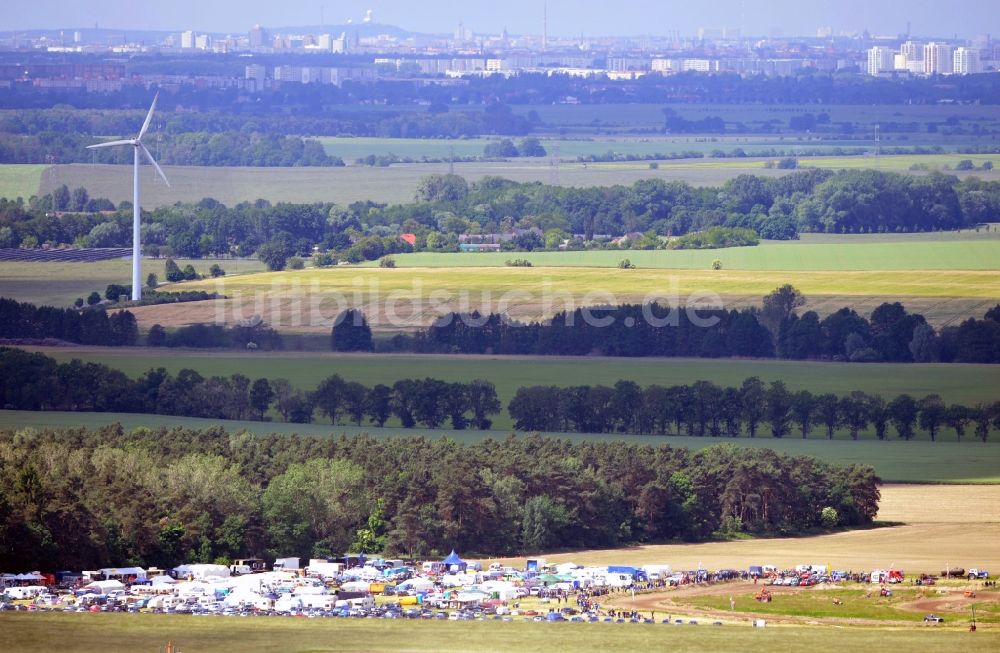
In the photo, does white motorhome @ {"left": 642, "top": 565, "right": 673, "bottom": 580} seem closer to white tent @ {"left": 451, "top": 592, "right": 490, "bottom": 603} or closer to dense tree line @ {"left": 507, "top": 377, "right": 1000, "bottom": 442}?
white tent @ {"left": 451, "top": 592, "right": 490, "bottom": 603}

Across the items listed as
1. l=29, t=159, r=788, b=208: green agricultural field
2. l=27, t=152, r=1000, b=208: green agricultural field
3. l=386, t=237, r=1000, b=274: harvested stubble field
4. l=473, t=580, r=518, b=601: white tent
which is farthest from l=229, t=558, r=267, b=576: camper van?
l=27, t=152, r=1000, b=208: green agricultural field

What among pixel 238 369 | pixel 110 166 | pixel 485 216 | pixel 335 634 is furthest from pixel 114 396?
pixel 110 166

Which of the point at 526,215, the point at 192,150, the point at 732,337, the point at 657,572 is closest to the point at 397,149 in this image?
the point at 192,150

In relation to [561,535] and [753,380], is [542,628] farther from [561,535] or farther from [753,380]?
[753,380]

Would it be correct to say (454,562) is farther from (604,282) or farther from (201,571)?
(604,282)

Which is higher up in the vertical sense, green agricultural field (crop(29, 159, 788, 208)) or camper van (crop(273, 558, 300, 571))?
green agricultural field (crop(29, 159, 788, 208))
